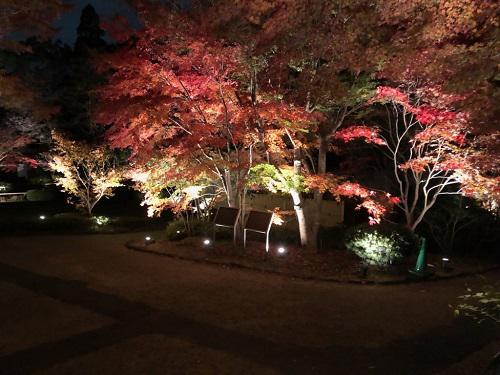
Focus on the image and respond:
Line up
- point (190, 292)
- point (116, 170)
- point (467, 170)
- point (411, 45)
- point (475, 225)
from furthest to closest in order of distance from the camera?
1. point (116, 170)
2. point (475, 225)
3. point (467, 170)
4. point (190, 292)
5. point (411, 45)

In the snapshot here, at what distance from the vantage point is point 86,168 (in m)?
17.9

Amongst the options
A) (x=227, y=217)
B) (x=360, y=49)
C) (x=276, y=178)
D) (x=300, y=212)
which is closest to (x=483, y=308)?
(x=360, y=49)

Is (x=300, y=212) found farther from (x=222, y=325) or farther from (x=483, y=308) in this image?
(x=483, y=308)

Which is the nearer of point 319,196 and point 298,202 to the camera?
point 298,202

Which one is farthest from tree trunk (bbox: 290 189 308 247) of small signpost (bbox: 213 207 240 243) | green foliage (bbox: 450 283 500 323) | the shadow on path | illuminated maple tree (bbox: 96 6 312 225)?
the shadow on path

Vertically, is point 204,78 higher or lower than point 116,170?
higher

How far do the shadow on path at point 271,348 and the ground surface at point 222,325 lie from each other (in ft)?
0.04

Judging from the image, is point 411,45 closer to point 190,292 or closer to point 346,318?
point 346,318

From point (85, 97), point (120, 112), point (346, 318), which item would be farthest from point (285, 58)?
point (85, 97)

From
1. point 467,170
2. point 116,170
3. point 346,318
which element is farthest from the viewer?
point 116,170

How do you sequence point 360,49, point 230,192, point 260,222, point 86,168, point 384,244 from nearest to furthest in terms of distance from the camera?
→ point 360,49 → point 384,244 → point 260,222 → point 230,192 → point 86,168

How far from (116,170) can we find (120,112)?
6.95 m

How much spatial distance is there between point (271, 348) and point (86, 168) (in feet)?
46.9

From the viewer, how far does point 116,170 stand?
17.8m
